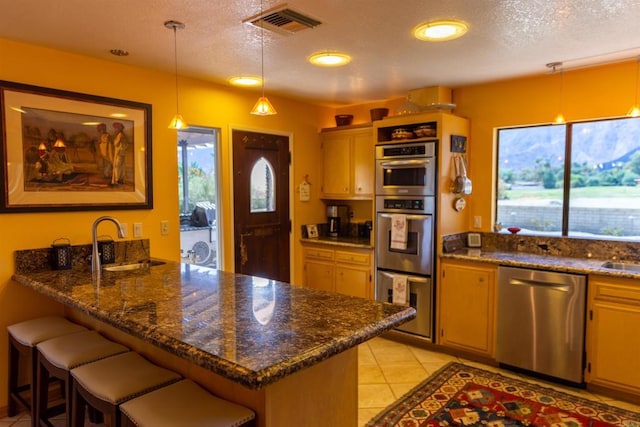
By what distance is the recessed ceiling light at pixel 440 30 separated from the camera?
7.97 ft

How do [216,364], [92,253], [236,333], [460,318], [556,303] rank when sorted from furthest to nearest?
[460,318] < [556,303] < [92,253] < [236,333] < [216,364]

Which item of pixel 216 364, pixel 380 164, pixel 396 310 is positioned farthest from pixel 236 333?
pixel 380 164

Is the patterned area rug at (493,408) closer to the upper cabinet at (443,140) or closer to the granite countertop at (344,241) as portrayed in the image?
the upper cabinet at (443,140)

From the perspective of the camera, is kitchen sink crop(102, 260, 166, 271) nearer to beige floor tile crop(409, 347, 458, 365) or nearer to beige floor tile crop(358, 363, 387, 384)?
beige floor tile crop(358, 363, 387, 384)

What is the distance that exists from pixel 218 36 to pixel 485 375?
3151 millimetres

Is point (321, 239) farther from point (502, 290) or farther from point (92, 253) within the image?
point (92, 253)

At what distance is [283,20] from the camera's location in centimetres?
230

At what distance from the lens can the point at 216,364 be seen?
1.31m

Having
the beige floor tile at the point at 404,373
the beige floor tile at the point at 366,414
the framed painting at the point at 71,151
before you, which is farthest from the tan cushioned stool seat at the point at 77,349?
the beige floor tile at the point at 404,373

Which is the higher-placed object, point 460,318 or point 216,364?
point 216,364

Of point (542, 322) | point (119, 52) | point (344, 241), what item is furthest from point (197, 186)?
point (542, 322)

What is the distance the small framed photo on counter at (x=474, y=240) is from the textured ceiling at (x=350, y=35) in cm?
145

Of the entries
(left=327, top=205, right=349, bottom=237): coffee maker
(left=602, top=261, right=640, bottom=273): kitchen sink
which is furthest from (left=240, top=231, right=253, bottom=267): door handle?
(left=602, top=261, right=640, bottom=273): kitchen sink

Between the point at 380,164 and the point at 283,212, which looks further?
the point at 283,212
